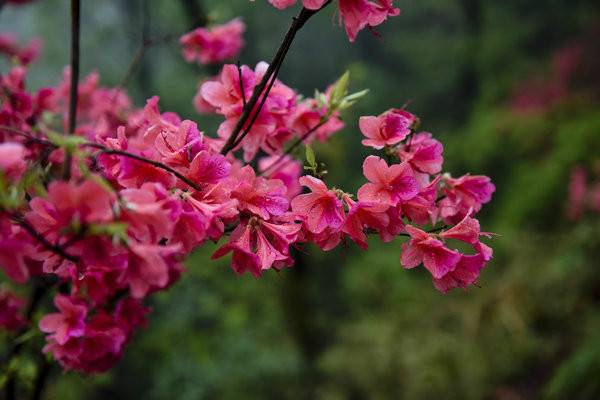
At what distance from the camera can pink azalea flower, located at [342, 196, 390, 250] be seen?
682 millimetres

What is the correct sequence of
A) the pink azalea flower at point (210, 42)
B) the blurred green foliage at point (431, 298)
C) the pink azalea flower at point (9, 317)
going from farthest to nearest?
the blurred green foliage at point (431, 298) < the pink azalea flower at point (210, 42) < the pink azalea flower at point (9, 317)

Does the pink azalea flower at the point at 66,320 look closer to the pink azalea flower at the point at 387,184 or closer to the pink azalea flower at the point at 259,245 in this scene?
the pink azalea flower at the point at 259,245

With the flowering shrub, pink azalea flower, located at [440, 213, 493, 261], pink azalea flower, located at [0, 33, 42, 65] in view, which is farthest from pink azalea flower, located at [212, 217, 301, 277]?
pink azalea flower, located at [0, 33, 42, 65]

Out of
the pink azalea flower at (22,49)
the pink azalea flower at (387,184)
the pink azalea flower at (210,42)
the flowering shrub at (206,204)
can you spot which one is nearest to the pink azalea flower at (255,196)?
the flowering shrub at (206,204)

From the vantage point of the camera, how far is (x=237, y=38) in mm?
1462

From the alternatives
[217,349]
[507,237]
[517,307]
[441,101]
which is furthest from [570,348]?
[441,101]

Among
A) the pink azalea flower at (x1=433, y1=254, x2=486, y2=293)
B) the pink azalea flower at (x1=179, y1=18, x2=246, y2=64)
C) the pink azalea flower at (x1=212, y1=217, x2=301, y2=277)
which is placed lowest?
the pink azalea flower at (x1=179, y1=18, x2=246, y2=64)

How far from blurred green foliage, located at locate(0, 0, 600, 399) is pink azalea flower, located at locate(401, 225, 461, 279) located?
32.6 inches

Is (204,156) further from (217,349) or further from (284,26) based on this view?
(284,26)

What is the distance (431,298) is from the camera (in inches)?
153

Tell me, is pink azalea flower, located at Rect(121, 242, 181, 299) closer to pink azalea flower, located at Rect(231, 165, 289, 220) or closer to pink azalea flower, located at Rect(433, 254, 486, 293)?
pink azalea flower, located at Rect(231, 165, 289, 220)

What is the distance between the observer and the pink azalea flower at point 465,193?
814mm

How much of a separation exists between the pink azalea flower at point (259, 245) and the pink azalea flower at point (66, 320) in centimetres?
25

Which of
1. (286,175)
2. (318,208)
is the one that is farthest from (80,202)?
(286,175)
